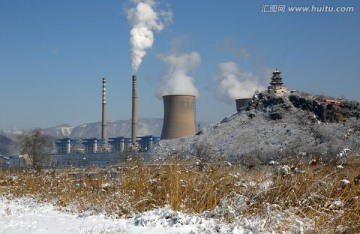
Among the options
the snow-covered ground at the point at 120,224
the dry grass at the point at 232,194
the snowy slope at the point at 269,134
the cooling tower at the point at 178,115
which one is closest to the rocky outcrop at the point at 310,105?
the snowy slope at the point at 269,134

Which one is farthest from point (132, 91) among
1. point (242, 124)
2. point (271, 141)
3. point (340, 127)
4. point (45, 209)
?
point (45, 209)

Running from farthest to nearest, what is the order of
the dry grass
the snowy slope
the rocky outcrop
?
the rocky outcrop, the snowy slope, the dry grass

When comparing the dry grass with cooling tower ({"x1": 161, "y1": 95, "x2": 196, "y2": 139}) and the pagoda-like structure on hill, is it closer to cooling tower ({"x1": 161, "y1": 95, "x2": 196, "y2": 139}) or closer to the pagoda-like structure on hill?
cooling tower ({"x1": 161, "y1": 95, "x2": 196, "y2": 139})

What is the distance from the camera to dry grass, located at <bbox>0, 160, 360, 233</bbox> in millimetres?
4520

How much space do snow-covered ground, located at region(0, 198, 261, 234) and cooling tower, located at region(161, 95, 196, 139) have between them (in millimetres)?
33895

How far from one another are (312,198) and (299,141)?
31.5 meters

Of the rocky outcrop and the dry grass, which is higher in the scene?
the rocky outcrop

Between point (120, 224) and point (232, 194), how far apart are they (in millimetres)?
1323

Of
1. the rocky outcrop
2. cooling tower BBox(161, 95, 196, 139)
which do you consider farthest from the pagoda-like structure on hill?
cooling tower BBox(161, 95, 196, 139)

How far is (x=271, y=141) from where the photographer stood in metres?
37.2

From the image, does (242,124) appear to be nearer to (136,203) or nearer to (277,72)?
(277,72)

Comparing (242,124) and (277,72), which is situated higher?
(277,72)

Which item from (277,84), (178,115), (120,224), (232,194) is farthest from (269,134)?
(120,224)

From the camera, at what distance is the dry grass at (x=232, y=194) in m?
4.52
